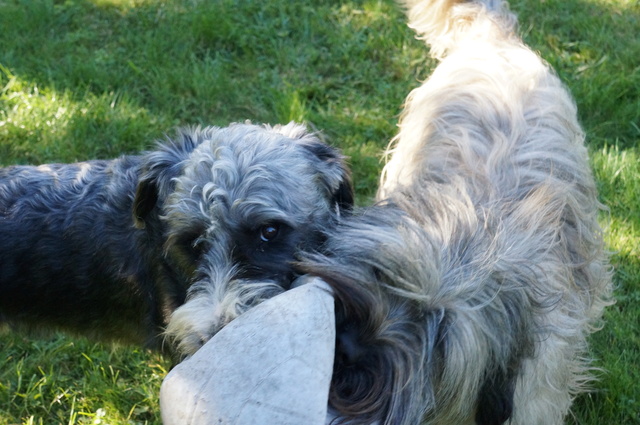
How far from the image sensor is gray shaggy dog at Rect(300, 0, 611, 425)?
80.6 inches

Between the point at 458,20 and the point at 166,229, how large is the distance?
2.06m

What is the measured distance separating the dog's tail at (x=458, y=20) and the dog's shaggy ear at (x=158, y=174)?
1.67 m

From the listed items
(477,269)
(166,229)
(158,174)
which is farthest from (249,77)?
(477,269)

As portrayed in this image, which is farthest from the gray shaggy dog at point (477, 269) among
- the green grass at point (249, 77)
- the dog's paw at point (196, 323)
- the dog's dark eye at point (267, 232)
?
the green grass at point (249, 77)

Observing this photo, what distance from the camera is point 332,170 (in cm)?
307

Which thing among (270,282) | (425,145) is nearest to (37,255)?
(270,282)

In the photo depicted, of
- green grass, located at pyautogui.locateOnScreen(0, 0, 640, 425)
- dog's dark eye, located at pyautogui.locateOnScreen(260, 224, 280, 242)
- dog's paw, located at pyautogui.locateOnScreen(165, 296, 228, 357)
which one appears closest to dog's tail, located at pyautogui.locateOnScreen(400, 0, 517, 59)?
green grass, located at pyautogui.locateOnScreen(0, 0, 640, 425)

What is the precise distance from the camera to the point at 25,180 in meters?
3.38

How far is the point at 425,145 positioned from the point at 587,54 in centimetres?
268

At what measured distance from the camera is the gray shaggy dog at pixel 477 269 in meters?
2.05

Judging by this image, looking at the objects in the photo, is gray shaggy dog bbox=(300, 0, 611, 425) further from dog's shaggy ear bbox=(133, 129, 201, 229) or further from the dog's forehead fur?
dog's shaggy ear bbox=(133, 129, 201, 229)

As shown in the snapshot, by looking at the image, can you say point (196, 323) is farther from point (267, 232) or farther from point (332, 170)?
point (332, 170)

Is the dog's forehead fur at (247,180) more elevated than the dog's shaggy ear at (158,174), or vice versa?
the dog's forehead fur at (247,180)

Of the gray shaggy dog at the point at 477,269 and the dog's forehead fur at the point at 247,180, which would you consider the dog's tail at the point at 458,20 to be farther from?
the dog's forehead fur at the point at 247,180
